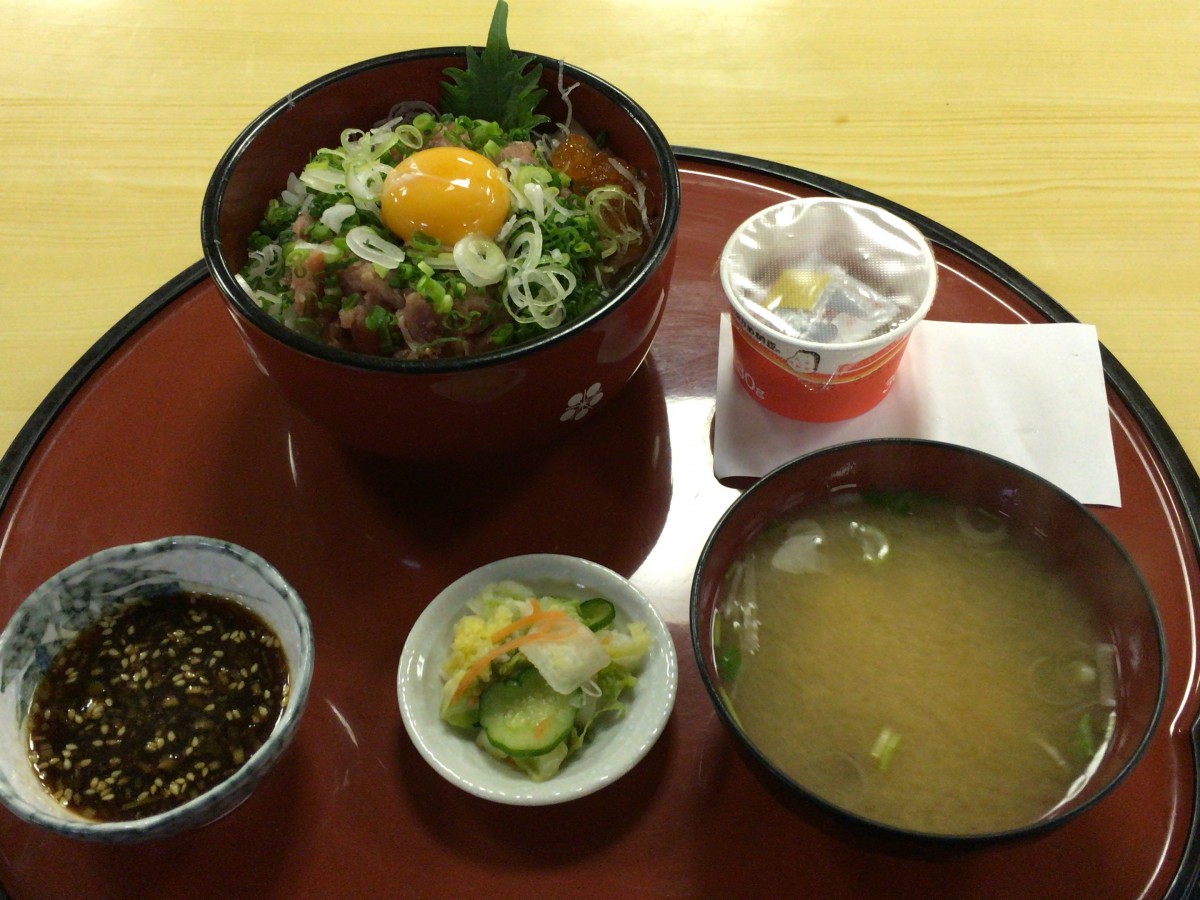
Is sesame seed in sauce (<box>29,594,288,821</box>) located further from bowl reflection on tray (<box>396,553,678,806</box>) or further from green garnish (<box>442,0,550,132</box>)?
green garnish (<box>442,0,550,132</box>)

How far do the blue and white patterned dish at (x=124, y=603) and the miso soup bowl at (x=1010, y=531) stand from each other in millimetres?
562

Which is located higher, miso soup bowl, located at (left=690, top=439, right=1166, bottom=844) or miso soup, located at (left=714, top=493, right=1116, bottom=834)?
miso soup bowl, located at (left=690, top=439, right=1166, bottom=844)

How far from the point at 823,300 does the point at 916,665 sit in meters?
0.69

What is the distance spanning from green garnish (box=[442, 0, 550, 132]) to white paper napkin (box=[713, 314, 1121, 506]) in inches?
22.1

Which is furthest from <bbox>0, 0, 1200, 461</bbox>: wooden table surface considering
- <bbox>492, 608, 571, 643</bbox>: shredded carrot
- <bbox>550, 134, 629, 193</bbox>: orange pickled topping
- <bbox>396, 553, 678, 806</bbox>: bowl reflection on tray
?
<bbox>492, 608, 571, 643</bbox>: shredded carrot

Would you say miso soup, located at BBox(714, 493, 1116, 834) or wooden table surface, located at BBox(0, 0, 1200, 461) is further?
wooden table surface, located at BBox(0, 0, 1200, 461)

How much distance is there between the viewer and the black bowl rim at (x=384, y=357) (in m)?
1.25

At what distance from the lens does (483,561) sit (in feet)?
4.98

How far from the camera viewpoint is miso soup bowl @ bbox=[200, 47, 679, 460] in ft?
4.19

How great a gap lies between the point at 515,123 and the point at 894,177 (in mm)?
965

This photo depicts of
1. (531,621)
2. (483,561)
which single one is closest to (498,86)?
(483,561)

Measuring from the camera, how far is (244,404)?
171 centimetres

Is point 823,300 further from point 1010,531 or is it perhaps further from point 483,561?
point 483,561

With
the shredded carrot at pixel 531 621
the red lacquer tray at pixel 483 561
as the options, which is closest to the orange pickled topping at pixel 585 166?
the red lacquer tray at pixel 483 561
